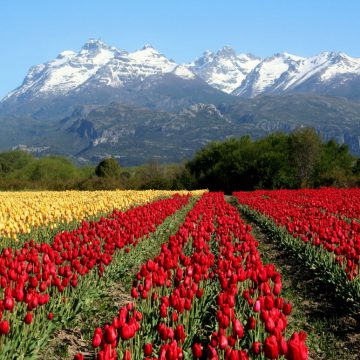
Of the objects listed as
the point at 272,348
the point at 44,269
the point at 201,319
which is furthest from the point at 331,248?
the point at 272,348

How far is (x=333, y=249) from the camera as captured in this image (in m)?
12.4

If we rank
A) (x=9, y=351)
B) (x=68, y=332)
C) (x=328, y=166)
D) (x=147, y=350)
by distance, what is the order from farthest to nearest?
(x=328, y=166) → (x=68, y=332) → (x=9, y=351) → (x=147, y=350)

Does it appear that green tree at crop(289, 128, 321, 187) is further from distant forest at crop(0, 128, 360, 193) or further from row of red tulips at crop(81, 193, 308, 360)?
row of red tulips at crop(81, 193, 308, 360)

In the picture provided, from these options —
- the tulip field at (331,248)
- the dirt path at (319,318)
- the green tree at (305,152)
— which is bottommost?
the dirt path at (319,318)

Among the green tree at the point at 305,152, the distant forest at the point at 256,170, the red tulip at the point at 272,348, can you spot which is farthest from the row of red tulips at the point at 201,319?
the green tree at the point at 305,152

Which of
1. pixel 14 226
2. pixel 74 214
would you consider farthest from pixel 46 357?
pixel 74 214

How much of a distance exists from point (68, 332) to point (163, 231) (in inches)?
514

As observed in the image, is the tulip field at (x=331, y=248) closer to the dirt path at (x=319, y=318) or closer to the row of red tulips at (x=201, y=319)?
the dirt path at (x=319, y=318)

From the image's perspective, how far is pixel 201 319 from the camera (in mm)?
8711

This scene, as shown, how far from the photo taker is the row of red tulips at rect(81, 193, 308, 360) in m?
5.33

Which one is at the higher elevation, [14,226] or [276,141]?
[276,141]

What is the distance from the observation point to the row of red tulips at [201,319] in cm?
533

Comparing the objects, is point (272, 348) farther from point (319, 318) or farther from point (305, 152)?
point (305, 152)

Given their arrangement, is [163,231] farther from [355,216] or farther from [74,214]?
[355,216]
